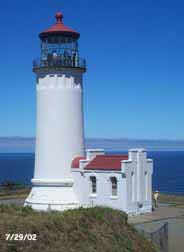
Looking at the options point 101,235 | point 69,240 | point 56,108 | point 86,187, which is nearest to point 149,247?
point 101,235

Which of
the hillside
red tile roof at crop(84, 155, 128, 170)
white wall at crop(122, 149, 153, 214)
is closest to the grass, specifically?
red tile roof at crop(84, 155, 128, 170)

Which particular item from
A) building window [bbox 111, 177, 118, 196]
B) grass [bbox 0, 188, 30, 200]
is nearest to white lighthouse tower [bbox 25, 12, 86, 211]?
building window [bbox 111, 177, 118, 196]

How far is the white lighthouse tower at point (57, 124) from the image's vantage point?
962 inches

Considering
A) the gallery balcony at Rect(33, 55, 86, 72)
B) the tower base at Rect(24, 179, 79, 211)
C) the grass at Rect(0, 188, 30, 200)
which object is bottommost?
the grass at Rect(0, 188, 30, 200)

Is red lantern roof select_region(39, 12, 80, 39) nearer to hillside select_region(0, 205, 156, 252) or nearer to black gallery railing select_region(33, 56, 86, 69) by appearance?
black gallery railing select_region(33, 56, 86, 69)

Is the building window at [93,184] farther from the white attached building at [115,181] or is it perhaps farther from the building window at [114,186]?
the building window at [114,186]

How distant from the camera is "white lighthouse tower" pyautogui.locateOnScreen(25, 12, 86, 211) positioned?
2444cm

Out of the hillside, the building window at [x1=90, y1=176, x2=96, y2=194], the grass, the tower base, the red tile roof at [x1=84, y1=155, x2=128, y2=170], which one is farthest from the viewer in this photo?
the grass

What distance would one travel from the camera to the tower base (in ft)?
A: 79.2

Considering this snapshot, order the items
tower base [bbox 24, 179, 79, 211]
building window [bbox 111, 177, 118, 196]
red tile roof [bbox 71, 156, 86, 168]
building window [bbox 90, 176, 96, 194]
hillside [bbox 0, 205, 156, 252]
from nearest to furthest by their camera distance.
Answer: hillside [bbox 0, 205, 156, 252], building window [bbox 111, 177, 118, 196], tower base [bbox 24, 179, 79, 211], building window [bbox 90, 176, 96, 194], red tile roof [bbox 71, 156, 86, 168]

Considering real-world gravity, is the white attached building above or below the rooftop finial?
below

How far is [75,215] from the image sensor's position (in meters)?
14.9

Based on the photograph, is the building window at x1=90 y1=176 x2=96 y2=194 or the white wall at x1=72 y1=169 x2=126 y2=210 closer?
the white wall at x1=72 y1=169 x2=126 y2=210

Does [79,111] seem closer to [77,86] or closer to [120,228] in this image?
[77,86]
